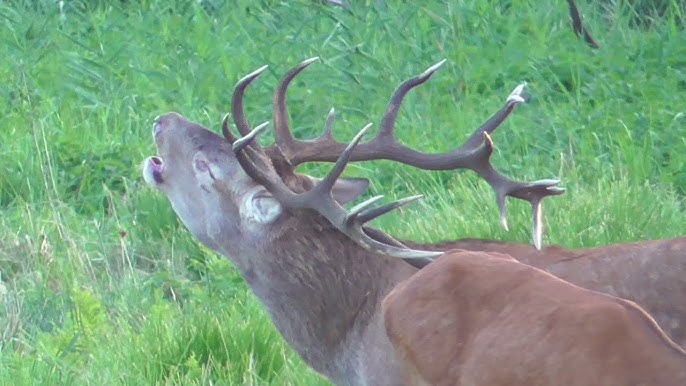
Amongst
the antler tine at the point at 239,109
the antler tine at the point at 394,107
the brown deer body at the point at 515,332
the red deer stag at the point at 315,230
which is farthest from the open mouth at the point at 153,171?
the brown deer body at the point at 515,332

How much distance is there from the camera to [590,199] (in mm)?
5004

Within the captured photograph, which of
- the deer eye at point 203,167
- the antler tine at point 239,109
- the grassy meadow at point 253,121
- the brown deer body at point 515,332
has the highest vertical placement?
the brown deer body at point 515,332

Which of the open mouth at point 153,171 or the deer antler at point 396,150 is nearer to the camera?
the deer antler at point 396,150

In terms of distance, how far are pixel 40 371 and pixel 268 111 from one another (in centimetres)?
319

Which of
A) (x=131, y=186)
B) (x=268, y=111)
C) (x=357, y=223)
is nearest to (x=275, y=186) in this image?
(x=357, y=223)

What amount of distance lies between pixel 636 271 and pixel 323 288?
0.85 meters

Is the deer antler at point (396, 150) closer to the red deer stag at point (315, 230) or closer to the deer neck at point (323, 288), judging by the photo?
the red deer stag at point (315, 230)

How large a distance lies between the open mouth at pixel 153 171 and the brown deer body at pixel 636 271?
1085 millimetres

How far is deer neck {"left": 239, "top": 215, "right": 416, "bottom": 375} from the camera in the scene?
3.81 m

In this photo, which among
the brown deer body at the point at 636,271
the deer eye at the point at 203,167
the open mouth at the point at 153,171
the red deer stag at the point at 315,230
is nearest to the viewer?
the brown deer body at the point at 636,271

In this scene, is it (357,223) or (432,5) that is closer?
(357,223)

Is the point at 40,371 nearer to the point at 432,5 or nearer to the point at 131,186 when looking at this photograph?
the point at 131,186

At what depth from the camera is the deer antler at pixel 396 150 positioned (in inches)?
157

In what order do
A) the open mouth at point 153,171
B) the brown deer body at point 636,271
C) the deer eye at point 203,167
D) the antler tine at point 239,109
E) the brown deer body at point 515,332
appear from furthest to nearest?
the open mouth at point 153,171
the deer eye at point 203,167
the antler tine at point 239,109
the brown deer body at point 636,271
the brown deer body at point 515,332
